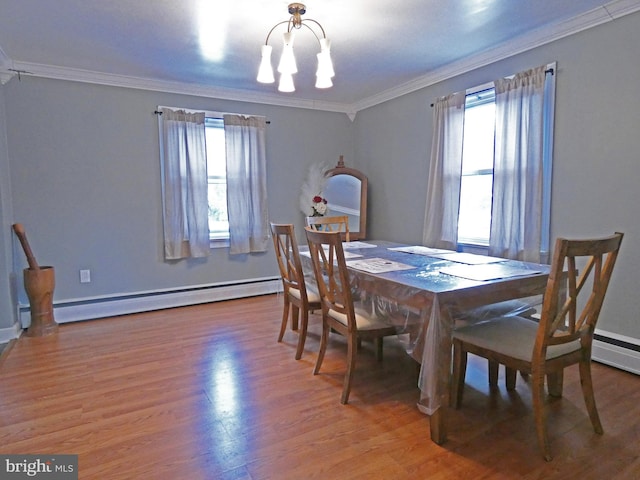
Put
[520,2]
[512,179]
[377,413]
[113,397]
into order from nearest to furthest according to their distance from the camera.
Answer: [377,413] < [113,397] < [520,2] < [512,179]

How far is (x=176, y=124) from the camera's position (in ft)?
12.9

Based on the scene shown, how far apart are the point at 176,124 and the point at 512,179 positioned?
3214mm

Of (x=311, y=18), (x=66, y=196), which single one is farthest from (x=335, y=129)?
(x=66, y=196)

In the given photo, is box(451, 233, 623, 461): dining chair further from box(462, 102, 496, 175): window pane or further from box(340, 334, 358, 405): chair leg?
box(462, 102, 496, 175): window pane

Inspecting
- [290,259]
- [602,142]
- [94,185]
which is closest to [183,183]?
[94,185]

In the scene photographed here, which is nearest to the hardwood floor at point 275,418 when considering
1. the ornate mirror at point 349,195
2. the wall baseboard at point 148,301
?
the wall baseboard at point 148,301

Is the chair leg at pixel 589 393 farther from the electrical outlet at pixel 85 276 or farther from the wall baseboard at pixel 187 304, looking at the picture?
the electrical outlet at pixel 85 276

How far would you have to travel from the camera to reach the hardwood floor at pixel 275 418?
164 cm

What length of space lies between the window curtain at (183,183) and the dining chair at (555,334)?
9.84 ft

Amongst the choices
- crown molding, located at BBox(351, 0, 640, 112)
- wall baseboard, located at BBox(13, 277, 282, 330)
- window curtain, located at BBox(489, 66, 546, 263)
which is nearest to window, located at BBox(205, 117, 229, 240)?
wall baseboard, located at BBox(13, 277, 282, 330)

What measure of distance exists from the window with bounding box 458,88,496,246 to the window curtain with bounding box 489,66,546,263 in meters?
0.20

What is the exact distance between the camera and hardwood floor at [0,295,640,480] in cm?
164

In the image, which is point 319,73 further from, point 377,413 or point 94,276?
point 94,276

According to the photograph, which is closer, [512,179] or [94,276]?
[512,179]
